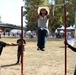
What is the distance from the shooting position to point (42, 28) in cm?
1086

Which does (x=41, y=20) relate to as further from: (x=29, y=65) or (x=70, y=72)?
(x=29, y=65)

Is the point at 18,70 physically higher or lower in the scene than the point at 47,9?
lower

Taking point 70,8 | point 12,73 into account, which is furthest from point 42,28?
point 70,8

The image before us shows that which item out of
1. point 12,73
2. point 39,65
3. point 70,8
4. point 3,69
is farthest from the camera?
point 70,8

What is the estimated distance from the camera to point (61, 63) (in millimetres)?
16062

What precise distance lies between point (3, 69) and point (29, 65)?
1.80 m

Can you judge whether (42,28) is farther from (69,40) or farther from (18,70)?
(18,70)

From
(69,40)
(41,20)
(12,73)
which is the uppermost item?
(41,20)

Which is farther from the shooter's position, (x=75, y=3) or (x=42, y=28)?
(x=75, y=3)

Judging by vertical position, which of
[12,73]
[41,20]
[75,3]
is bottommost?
[12,73]

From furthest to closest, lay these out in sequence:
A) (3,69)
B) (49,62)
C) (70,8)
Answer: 1. (70,8)
2. (49,62)
3. (3,69)

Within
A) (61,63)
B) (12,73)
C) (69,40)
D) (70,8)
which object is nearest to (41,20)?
(69,40)

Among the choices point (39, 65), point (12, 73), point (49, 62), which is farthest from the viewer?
point (49, 62)

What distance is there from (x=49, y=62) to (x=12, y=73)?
3.83 m
